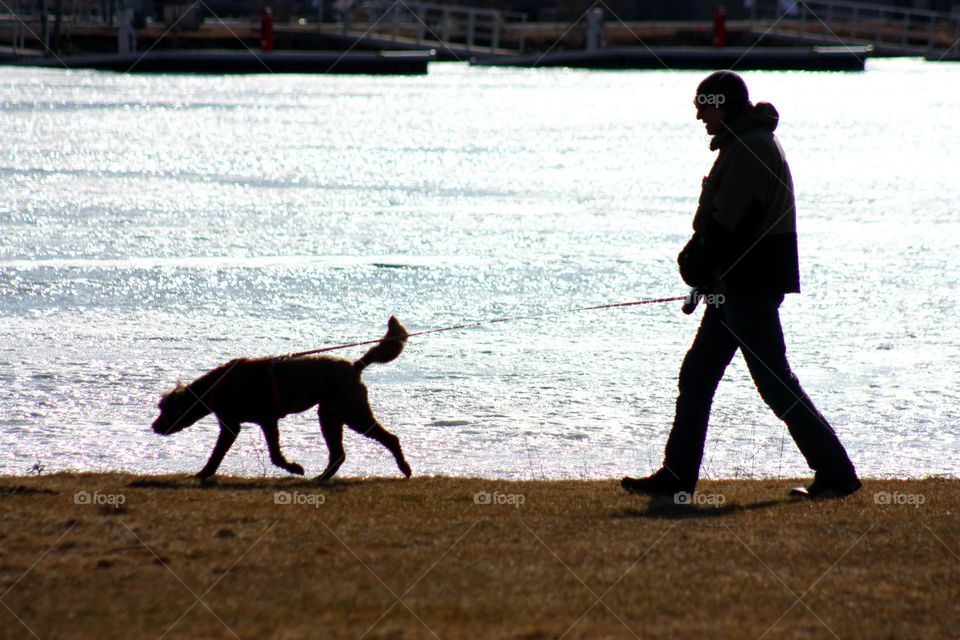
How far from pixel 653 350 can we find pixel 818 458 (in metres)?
4.02

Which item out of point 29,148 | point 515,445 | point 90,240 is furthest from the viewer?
point 29,148

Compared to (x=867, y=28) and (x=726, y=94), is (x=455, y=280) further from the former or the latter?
(x=867, y=28)

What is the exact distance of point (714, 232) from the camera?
5.56 meters

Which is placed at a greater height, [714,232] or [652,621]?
[714,232]

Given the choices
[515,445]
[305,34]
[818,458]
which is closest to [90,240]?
[515,445]

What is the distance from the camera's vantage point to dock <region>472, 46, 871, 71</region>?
42219 mm

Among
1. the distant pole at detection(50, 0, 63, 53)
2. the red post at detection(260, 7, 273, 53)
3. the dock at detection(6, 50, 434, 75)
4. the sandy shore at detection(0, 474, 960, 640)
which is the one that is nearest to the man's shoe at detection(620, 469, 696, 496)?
the sandy shore at detection(0, 474, 960, 640)

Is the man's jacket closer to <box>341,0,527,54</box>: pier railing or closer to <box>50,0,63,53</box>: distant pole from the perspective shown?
<box>341,0,527,54</box>: pier railing

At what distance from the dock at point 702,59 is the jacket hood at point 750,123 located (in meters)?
35.9

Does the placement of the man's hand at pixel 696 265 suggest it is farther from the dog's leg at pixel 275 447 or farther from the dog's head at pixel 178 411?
the dog's head at pixel 178 411

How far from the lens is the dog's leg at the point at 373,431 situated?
20.7 feet

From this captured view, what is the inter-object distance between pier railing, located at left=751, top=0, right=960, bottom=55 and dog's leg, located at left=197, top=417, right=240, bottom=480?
42.6 m

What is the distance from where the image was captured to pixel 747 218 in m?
5.53

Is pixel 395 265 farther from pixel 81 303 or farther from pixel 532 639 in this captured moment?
pixel 532 639
